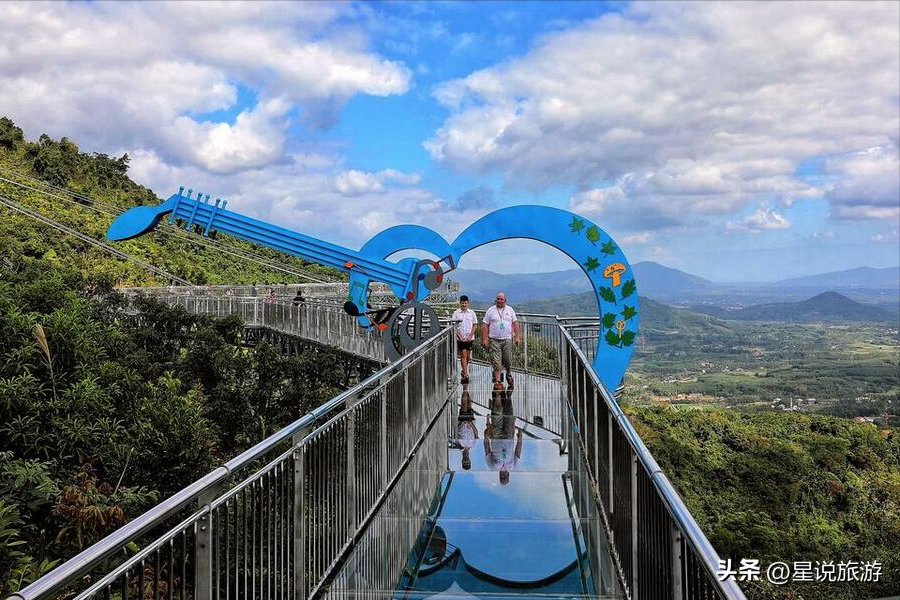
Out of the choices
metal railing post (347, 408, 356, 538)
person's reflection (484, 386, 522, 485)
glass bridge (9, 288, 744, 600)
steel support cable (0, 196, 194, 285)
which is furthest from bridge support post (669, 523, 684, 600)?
steel support cable (0, 196, 194, 285)

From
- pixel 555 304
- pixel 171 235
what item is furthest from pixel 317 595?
pixel 555 304

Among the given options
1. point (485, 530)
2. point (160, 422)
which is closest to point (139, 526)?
point (485, 530)

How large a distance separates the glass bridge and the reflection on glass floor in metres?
0.02

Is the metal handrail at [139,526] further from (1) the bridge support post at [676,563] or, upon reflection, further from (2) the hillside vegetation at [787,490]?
(2) the hillside vegetation at [787,490]

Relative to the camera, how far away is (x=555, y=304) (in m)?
173

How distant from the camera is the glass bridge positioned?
9.49ft

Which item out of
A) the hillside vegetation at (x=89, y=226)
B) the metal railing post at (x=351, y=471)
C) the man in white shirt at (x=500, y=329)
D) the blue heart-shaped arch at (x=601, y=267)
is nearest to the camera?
the metal railing post at (x=351, y=471)

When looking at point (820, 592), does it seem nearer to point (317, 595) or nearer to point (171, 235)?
point (317, 595)

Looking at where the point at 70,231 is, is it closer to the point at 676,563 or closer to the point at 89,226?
the point at 89,226

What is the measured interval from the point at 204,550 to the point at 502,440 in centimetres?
611

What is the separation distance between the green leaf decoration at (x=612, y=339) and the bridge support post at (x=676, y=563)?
14.8 m

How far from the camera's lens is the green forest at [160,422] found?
9.41 metres

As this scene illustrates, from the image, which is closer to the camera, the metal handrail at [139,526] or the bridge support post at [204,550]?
the metal handrail at [139,526]

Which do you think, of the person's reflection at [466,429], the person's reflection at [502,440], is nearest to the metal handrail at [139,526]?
the person's reflection at [502,440]
